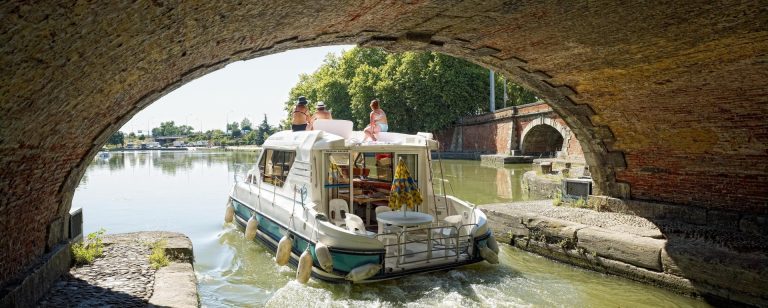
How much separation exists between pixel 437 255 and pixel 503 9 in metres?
3.84

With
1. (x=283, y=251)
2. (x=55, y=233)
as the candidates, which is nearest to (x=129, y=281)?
(x=55, y=233)

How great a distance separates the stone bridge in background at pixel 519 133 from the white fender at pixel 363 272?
73.9ft

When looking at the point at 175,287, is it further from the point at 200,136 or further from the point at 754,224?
the point at 200,136

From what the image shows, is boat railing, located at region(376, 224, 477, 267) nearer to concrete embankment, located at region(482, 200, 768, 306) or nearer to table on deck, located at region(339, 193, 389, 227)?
table on deck, located at region(339, 193, 389, 227)

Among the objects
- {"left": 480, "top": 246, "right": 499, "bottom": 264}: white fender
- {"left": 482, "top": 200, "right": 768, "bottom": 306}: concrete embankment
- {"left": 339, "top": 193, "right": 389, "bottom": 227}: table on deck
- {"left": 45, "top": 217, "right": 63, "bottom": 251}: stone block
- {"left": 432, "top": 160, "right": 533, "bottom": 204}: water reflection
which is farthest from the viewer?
{"left": 432, "top": 160, "right": 533, "bottom": 204}: water reflection

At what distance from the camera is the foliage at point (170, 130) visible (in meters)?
128

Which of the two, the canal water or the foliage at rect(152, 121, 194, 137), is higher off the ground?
the foliage at rect(152, 121, 194, 137)

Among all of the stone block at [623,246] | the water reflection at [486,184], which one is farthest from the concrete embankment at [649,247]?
the water reflection at [486,184]

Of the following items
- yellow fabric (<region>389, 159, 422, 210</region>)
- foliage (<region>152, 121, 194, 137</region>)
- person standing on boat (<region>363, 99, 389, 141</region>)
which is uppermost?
foliage (<region>152, 121, 194, 137</region>)

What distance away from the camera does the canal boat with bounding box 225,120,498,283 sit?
23.3ft

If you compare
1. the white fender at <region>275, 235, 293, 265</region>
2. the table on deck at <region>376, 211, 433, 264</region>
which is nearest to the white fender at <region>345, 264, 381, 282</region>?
the table on deck at <region>376, 211, 433, 264</region>

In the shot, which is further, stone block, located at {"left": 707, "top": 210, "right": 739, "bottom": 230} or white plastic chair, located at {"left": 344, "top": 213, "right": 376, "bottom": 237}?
stone block, located at {"left": 707, "top": 210, "right": 739, "bottom": 230}

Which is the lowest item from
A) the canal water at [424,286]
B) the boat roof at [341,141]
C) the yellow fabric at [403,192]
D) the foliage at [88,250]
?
the canal water at [424,286]

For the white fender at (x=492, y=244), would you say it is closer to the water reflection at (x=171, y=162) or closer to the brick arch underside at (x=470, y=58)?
the brick arch underside at (x=470, y=58)
